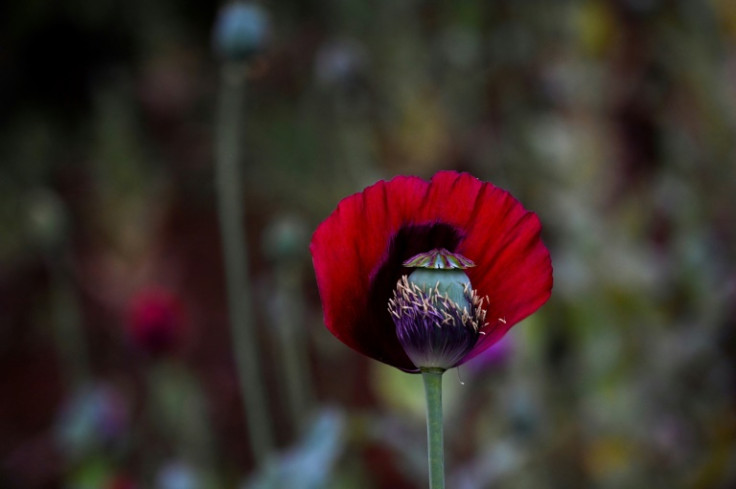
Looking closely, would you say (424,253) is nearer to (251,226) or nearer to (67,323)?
(67,323)

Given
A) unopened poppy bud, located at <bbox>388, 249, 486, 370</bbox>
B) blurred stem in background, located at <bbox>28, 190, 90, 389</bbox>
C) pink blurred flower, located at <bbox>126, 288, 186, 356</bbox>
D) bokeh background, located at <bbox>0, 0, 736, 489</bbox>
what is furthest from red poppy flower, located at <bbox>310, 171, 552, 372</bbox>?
blurred stem in background, located at <bbox>28, 190, 90, 389</bbox>

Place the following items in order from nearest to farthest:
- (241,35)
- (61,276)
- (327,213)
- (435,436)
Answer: (435,436) → (241,35) → (61,276) → (327,213)

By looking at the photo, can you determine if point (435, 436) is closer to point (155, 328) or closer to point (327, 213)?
point (155, 328)

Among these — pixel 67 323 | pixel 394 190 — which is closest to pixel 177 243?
pixel 67 323

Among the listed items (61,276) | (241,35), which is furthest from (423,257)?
(61,276)

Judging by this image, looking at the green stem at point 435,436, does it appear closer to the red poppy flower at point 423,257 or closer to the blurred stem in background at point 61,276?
the red poppy flower at point 423,257
